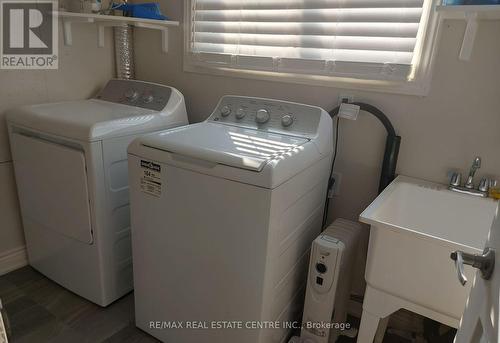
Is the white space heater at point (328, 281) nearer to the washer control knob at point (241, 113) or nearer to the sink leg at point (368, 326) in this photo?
the sink leg at point (368, 326)

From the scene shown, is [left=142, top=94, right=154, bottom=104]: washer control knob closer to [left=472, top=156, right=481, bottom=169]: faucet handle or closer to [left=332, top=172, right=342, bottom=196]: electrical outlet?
[left=332, top=172, right=342, bottom=196]: electrical outlet

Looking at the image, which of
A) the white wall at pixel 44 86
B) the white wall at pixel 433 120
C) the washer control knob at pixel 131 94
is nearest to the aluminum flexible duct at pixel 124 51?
the white wall at pixel 44 86

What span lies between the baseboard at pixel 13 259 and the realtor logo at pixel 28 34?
1.05 meters

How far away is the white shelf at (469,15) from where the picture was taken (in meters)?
1.15

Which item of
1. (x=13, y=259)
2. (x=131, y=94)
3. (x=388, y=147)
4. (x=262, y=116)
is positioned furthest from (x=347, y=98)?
(x=13, y=259)

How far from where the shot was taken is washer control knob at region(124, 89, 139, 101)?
204 centimetres

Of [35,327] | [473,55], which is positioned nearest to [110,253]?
[35,327]

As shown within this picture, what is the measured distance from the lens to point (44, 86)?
1.98m

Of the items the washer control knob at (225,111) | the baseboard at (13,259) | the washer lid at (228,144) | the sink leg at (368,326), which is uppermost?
the washer control knob at (225,111)

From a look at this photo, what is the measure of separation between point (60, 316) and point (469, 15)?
7.28 feet

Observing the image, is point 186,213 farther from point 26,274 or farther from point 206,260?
point 26,274

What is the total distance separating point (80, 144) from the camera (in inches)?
60.0

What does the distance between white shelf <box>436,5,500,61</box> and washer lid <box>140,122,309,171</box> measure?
2.21 feet

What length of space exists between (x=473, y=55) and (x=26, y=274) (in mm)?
2527
